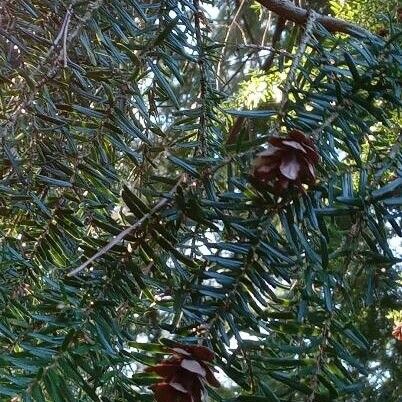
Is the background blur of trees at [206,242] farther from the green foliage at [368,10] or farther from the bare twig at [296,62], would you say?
the green foliage at [368,10]

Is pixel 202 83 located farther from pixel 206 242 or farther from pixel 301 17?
pixel 206 242

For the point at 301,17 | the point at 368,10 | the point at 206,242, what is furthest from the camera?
the point at 368,10

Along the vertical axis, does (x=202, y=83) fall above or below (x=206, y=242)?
above

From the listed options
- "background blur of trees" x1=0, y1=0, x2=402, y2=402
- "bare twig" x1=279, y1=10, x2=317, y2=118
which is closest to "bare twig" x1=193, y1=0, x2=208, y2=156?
"background blur of trees" x1=0, y1=0, x2=402, y2=402

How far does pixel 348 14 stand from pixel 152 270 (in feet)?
1.52

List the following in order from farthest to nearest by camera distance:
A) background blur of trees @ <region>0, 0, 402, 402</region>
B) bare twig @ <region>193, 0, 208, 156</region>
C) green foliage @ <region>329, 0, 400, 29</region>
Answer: green foliage @ <region>329, 0, 400, 29</region>, bare twig @ <region>193, 0, 208, 156</region>, background blur of trees @ <region>0, 0, 402, 402</region>

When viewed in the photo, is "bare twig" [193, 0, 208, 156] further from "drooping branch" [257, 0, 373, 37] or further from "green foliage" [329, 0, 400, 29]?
"green foliage" [329, 0, 400, 29]

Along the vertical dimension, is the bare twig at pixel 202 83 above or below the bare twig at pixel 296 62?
above

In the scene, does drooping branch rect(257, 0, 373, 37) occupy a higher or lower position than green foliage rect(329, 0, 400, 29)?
lower

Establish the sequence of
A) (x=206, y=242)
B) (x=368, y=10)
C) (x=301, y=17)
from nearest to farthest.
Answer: (x=206, y=242) → (x=301, y=17) → (x=368, y=10)

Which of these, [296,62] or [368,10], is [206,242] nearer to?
[296,62]

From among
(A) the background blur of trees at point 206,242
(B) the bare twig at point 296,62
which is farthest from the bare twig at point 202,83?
(B) the bare twig at point 296,62

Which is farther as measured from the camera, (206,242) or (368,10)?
(368,10)

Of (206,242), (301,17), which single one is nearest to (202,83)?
(301,17)
